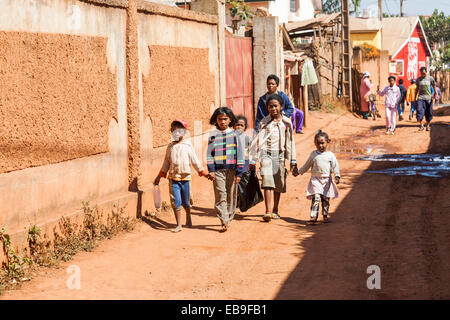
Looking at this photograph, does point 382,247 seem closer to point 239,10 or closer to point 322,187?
point 322,187

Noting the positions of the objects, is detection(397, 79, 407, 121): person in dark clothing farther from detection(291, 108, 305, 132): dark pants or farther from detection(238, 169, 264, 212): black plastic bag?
detection(238, 169, 264, 212): black plastic bag

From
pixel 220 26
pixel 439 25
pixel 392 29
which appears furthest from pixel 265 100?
pixel 439 25

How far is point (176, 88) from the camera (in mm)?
10680

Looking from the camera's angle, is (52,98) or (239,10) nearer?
(52,98)

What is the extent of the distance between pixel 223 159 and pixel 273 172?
2.64ft

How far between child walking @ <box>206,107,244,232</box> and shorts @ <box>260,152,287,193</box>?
16.5 inches

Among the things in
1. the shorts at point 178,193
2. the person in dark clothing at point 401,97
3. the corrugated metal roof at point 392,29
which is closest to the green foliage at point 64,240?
the shorts at point 178,193

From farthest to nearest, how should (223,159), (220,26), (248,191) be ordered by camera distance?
(220,26) < (248,191) < (223,159)

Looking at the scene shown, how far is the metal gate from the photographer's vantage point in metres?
14.0

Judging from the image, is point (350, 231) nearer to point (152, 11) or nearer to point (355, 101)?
point (152, 11)

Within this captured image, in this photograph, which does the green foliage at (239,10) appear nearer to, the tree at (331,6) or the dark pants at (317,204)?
the dark pants at (317,204)

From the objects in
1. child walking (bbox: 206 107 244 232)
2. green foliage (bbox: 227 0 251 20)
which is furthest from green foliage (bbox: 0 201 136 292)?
green foliage (bbox: 227 0 251 20)

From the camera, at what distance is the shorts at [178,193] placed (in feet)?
28.9
